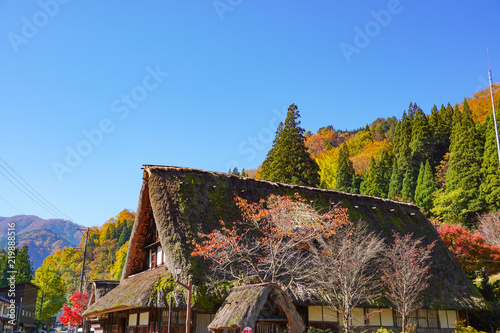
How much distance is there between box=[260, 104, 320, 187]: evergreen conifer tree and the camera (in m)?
40.0

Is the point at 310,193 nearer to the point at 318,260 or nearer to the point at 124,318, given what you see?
the point at 318,260

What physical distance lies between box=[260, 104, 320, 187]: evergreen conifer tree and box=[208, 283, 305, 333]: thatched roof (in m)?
27.5

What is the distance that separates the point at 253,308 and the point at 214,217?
284 inches

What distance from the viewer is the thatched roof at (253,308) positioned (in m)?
11.2

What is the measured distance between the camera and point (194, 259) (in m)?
15.7

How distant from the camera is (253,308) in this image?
1134cm

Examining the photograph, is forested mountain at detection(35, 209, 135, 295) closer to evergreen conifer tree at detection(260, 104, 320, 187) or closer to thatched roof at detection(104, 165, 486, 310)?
evergreen conifer tree at detection(260, 104, 320, 187)

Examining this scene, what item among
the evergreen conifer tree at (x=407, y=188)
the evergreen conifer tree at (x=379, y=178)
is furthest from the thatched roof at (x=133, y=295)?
the evergreen conifer tree at (x=379, y=178)

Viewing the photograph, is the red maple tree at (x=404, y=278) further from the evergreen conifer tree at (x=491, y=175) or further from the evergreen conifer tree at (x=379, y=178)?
the evergreen conifer tree at (x=379, y=178)

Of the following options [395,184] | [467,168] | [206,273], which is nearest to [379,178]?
[395,184]

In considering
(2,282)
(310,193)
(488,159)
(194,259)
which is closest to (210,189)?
(194,259)

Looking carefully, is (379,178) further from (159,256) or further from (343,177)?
(159,256)

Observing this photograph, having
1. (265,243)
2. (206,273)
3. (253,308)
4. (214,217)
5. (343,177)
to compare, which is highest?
(343,177)

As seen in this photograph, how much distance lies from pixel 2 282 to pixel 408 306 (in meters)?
59.9
